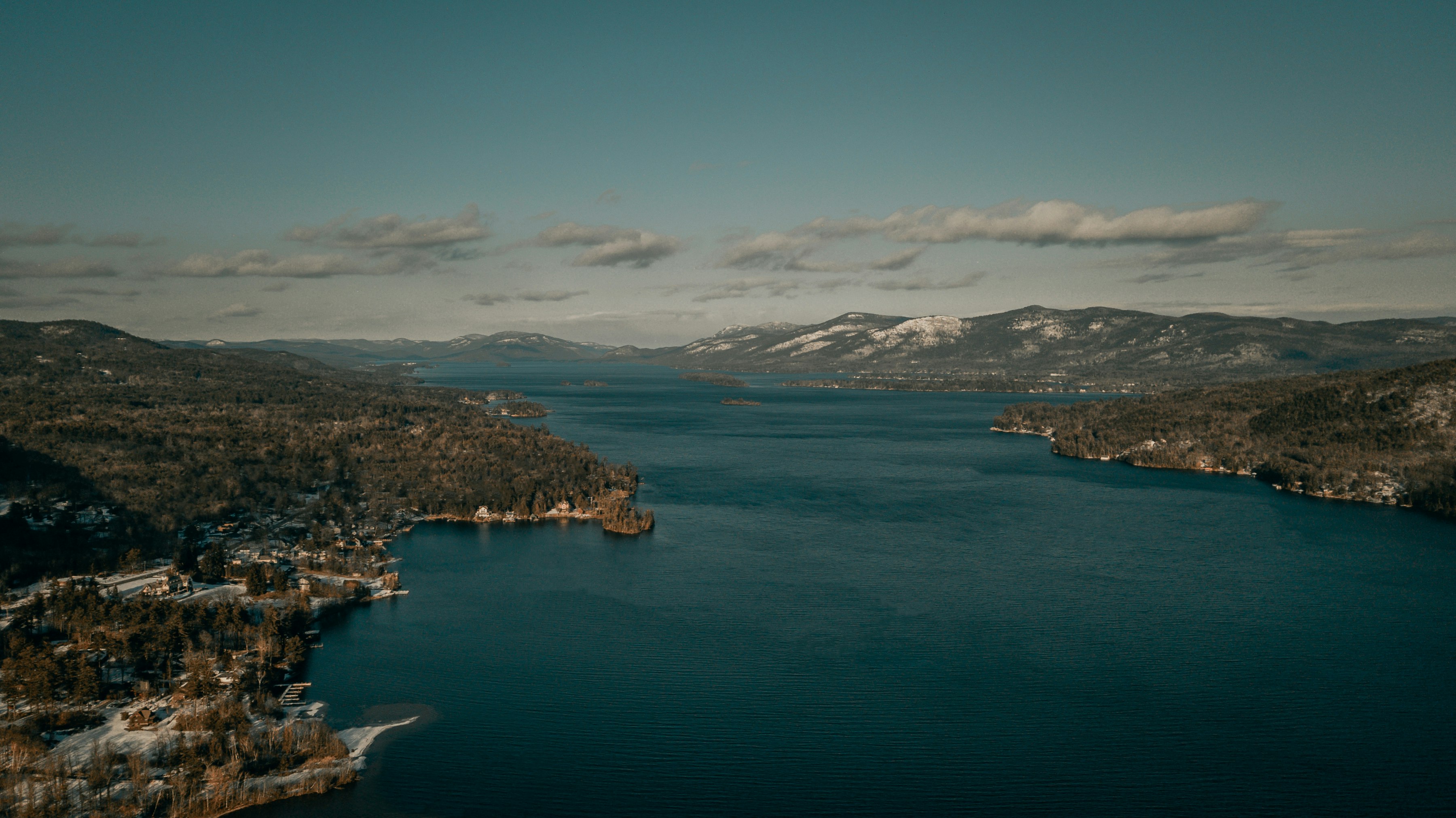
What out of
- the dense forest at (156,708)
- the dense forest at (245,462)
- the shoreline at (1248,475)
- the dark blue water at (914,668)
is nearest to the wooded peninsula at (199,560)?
the dense forest at (156,708)

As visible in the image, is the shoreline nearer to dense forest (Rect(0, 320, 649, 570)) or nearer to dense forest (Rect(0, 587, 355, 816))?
dense forest (Rect(0, 320, 649, 570))

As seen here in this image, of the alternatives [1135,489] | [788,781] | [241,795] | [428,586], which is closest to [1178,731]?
[788,781]

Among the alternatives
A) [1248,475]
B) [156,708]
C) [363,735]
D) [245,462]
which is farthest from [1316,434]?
[245,462]

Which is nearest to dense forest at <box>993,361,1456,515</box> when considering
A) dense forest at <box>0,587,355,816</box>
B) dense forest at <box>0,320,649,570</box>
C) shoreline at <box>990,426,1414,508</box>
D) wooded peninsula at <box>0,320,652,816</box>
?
shoreline at <box>990,426,1414,508</box>

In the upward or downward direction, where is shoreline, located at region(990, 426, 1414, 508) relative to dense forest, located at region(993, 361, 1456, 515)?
downward

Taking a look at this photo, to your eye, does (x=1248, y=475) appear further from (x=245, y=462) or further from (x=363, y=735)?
(x=245, y=462)

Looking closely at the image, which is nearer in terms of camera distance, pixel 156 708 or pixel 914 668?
pixel 156 708

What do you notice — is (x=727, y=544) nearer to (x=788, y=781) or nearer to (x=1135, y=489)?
(x=788, y=781)
